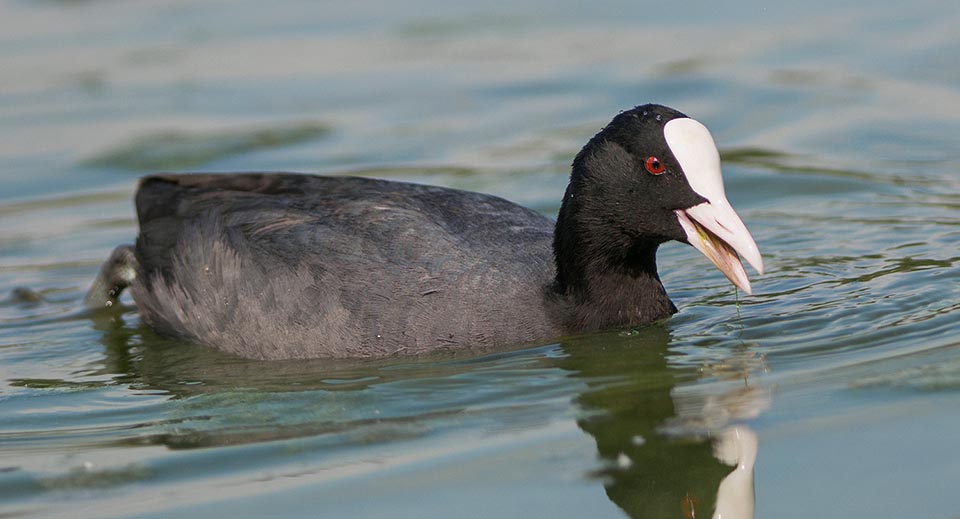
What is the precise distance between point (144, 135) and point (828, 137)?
179 inches

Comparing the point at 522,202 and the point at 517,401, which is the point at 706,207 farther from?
the point at 522,202

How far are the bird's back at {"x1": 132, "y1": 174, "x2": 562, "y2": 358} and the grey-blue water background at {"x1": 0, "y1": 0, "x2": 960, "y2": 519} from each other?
0.15m

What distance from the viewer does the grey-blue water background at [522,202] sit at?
450cm

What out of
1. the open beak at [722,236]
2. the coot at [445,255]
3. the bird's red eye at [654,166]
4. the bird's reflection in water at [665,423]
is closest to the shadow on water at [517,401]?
the bird's reflection in water at [665,423]

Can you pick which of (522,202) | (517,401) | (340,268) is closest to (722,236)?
(517,401)

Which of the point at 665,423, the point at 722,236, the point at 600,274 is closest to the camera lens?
the point at 665,423

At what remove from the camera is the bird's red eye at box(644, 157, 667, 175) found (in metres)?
5.57

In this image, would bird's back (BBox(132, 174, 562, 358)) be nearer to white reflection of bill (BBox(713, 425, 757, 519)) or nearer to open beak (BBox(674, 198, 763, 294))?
open beak (BBox(674, 198, 763, 294))

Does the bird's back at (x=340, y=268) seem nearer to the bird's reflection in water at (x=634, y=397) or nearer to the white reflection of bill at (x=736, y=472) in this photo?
the bird's reflection in water at (x=634, y=397)

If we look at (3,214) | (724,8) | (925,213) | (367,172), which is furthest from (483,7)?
(925,213)

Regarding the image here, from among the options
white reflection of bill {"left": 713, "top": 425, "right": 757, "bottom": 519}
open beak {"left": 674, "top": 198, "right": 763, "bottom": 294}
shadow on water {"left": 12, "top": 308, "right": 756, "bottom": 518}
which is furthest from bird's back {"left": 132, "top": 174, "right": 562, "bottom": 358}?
white reflection of bill {"left": 713, "top": 425, "right": 757, "bottom": 519}

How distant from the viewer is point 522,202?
838 cm

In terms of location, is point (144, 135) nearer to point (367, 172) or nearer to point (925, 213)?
point (367, 172)

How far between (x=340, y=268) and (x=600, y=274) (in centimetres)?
107
